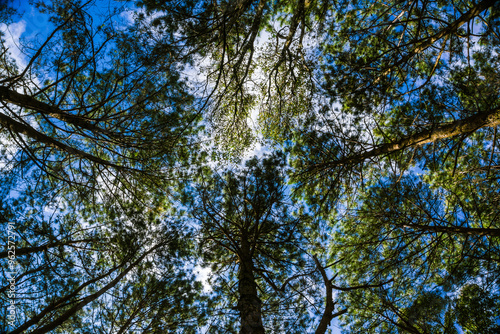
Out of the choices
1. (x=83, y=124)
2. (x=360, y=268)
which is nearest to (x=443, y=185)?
(x=360, y=268)

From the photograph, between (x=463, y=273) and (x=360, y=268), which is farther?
(x=360, y=268)

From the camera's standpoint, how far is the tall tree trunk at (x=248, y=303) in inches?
154

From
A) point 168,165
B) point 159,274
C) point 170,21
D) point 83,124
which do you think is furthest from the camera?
point 168,165

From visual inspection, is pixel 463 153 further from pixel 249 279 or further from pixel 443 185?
pixel 249 279

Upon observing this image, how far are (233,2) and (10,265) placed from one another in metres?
6.52

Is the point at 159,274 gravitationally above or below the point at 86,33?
below

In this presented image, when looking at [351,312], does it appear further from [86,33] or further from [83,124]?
[86,33]

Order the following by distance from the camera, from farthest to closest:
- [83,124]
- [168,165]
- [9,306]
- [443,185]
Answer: [443,185] → [168,165] → [83,124] → [9,306]

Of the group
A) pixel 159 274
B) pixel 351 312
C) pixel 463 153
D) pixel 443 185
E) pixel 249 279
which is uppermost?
pixel 463 153

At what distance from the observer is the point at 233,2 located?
171 inches

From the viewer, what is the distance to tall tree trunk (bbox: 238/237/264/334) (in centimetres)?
391

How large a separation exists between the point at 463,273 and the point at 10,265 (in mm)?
9350

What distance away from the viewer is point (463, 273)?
17.5ft

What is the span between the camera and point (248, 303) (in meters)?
4.30
